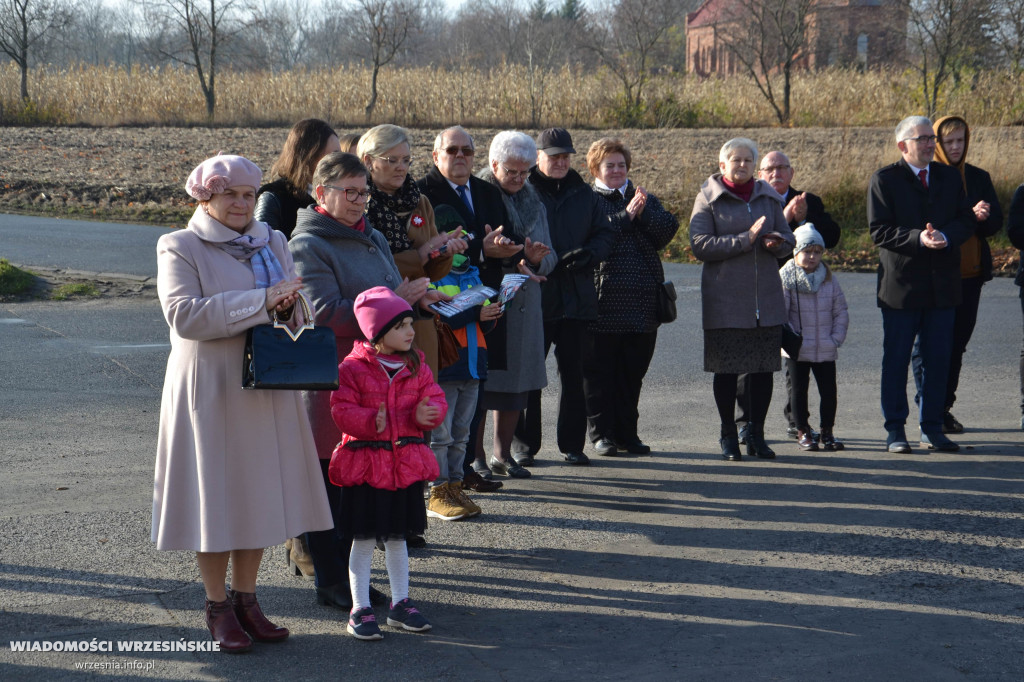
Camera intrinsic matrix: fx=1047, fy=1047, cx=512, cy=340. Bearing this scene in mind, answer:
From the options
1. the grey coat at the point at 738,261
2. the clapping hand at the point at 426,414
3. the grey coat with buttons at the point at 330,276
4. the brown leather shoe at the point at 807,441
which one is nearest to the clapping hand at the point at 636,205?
the grey coat at the point at 738,261

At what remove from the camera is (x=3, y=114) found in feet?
94.6

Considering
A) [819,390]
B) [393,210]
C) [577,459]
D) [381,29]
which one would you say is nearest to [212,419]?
[393,210]

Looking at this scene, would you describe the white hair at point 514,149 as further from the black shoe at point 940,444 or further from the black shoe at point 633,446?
the black shoe at point 940,444

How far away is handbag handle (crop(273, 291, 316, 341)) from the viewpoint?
401 cm

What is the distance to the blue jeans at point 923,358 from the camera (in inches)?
289

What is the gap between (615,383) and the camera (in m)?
7.39

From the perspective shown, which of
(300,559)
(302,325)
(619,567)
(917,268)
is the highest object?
(917,268)

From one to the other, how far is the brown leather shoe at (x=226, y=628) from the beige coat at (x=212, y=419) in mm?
295

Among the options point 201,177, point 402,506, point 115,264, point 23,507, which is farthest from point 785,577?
point 115,264

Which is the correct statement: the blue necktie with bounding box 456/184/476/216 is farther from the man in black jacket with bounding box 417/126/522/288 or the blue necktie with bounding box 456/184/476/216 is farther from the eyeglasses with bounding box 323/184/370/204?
the eyeglasses with bounding box 323/184/370/204

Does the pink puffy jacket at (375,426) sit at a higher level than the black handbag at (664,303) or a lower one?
lower

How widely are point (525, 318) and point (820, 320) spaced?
2289 millimetres

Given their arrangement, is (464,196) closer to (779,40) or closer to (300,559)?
(300,559)

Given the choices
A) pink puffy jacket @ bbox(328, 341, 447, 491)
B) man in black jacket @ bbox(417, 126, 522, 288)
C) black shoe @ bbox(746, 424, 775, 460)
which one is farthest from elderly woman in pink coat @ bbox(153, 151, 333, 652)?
black shoe @ bbox(746, 424, 775, 460)
